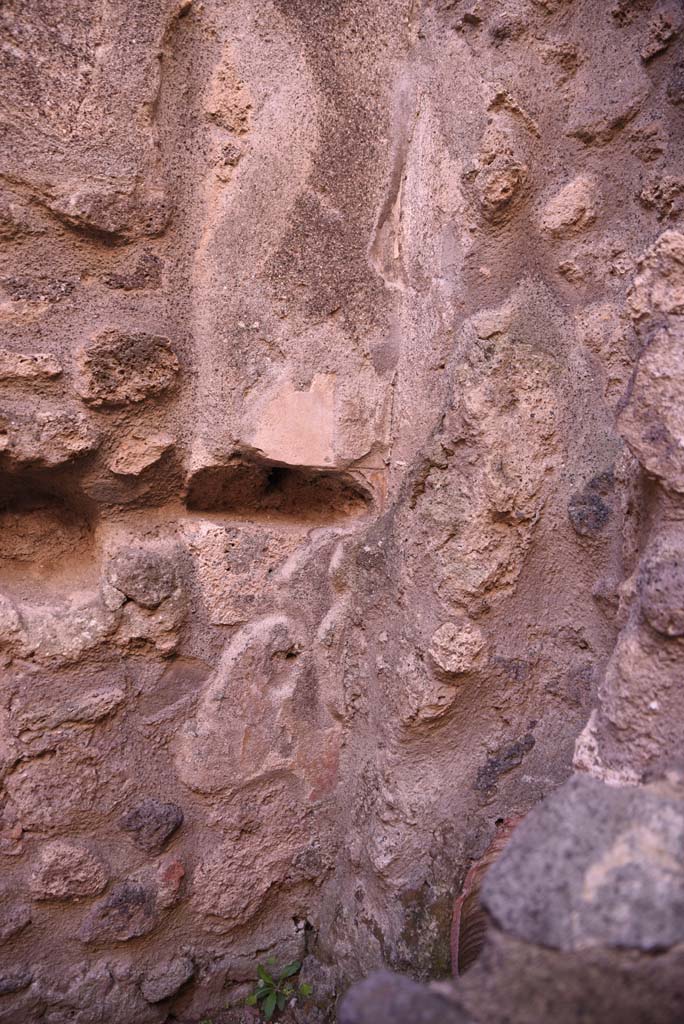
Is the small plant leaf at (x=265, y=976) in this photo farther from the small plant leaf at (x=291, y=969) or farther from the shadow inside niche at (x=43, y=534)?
the shadow inside niche at (x=43, y=534)

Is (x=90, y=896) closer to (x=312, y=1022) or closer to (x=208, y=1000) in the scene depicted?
(x=208, y=1000)

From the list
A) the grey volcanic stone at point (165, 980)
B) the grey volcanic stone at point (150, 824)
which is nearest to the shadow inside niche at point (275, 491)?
the grey volcanic stone at point (150, 824)

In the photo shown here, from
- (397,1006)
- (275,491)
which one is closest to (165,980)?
(397,1006)

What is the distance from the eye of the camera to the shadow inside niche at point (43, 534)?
131cm

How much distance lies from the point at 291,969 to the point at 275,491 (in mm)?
928

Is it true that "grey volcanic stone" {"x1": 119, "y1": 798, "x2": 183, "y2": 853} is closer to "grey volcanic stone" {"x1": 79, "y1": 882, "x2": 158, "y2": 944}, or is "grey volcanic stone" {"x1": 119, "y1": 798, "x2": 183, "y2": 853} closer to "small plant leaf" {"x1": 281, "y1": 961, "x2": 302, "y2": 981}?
"grey volcanic stone" {"x1": 79, "y1": 882, "x2": 158, "y2": 944}

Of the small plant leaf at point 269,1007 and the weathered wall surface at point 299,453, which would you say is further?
the small plant leaf at point 269,1007

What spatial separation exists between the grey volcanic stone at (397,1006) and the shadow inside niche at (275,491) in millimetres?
846

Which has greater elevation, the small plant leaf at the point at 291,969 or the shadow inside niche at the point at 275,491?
the shadow inside niche at the point at 275,491

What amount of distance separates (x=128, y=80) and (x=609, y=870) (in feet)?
4.33

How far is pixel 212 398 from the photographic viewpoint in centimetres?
131

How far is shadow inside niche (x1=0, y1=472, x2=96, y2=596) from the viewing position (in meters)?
1.31

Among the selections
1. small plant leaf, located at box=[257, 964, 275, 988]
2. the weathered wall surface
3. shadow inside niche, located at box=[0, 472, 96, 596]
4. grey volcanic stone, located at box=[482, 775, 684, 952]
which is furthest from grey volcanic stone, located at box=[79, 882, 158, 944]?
grey volcanic stone, located at box=[482, 775, 684, 952]

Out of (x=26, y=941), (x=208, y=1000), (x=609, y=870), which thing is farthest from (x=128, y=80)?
(x=208, y=1000)
